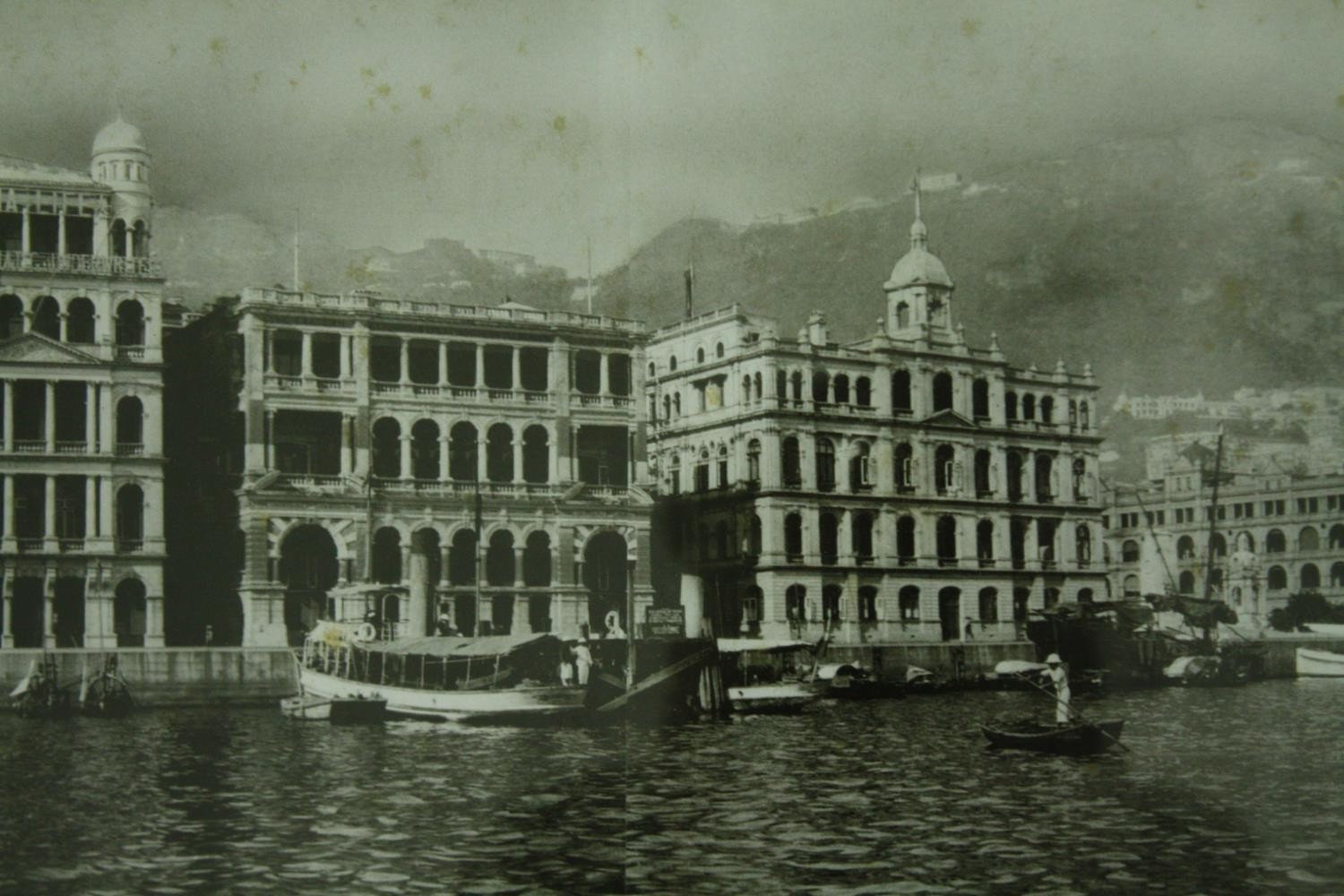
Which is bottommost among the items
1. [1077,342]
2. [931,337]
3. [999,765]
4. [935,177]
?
[999,765]

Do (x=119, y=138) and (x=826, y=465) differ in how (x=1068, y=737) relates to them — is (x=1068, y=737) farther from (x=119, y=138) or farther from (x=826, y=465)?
(x=826, y=465)

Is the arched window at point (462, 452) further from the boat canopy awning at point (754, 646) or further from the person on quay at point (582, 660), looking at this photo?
the person on quay at point (582, 660)

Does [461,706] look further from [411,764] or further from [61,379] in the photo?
[61,379]

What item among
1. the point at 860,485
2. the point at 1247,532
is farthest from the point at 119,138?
the point at 860,485

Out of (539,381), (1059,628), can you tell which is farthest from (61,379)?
(1059,628)

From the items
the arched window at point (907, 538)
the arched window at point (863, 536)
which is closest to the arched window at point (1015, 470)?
the arched window at point (907, 538)
